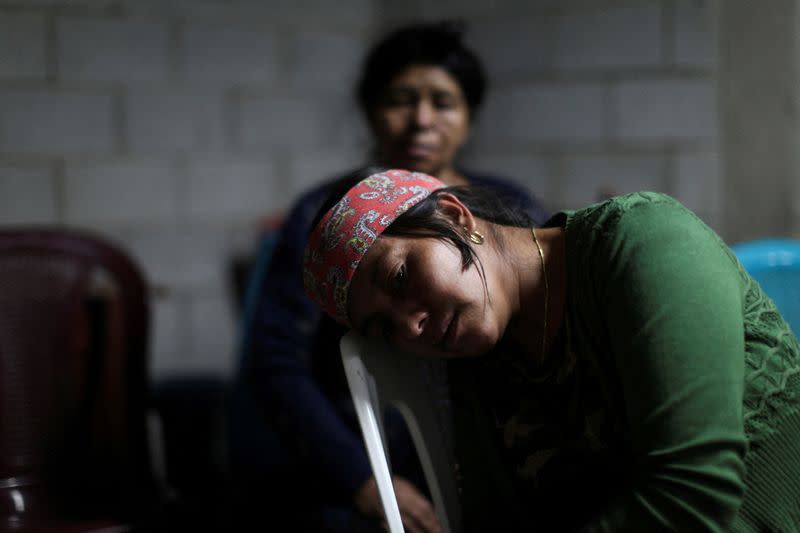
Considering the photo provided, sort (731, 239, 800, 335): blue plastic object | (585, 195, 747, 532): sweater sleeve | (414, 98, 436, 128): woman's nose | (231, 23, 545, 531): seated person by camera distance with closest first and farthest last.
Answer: (585, 195, 747, 532): sweater sleeve
(731, 239, 800, 335): blue plastic object
(231, 23, 545, 531): seated person
(414, 98, 436, 128): woman's nose

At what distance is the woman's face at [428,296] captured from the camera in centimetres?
99

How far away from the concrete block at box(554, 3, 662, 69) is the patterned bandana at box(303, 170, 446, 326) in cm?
157

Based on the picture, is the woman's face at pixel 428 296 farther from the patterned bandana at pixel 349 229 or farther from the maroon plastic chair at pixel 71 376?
the maroon plastic chair at pixel 71 376

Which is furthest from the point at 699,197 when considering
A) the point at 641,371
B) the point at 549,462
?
the point at 641,371

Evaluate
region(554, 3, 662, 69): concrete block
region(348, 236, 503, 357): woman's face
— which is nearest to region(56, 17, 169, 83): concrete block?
region(554, 3, 662, 69): concrete block

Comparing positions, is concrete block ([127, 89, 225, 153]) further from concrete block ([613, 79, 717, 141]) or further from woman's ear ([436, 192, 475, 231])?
woman's ear ([436, 192, 475, 231])

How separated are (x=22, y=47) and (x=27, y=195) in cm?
41

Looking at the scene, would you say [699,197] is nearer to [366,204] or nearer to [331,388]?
[331,388]

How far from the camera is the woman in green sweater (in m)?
0.81

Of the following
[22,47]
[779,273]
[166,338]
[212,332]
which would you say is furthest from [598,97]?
[22,47]

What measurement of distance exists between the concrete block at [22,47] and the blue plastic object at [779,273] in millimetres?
1893

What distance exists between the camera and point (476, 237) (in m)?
1.04

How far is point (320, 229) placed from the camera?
1.08 meters

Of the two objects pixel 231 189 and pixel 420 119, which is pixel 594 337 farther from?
pixel 231 189
